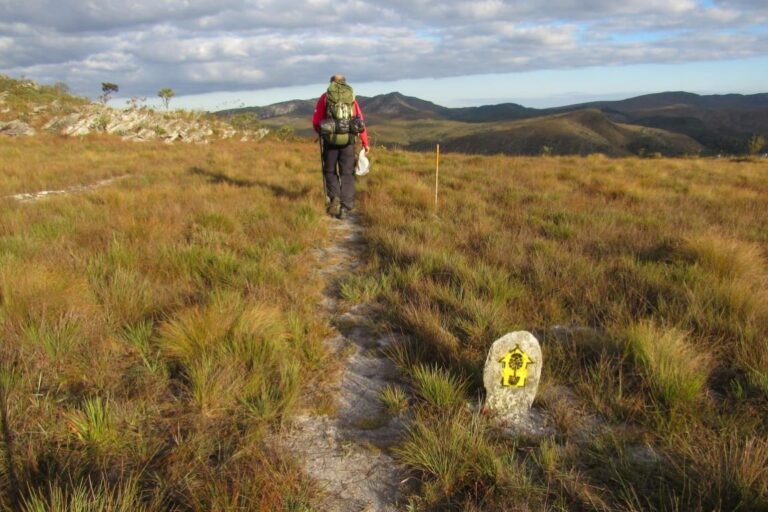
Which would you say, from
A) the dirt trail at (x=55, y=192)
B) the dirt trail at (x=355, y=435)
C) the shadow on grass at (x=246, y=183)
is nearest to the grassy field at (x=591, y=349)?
the dirt trail at (x=355, y=435)

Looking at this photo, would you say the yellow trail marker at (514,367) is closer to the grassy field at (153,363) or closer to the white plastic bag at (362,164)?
the grassy field at (153,363)

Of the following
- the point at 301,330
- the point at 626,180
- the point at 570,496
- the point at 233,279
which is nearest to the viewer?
the point at 570,496

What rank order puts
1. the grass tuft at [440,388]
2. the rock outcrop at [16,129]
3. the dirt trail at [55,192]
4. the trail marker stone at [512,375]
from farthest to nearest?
the rock outcrop at [16,129]
the dirt trail at [55,192]
the grass tuft at [440,388]
the trail marker stone at [512,375]

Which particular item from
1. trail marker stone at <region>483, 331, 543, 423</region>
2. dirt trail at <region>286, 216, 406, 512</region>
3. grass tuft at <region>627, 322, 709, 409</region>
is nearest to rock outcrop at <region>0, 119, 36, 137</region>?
dirt trail at <region>286, 216, 406, 512</region>

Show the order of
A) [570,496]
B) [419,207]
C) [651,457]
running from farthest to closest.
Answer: [419,207]
[651,457]
[570,496]

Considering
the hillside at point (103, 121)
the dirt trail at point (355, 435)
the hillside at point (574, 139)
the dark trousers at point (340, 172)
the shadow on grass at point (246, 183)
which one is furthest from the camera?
the hillside at point (574, 139)

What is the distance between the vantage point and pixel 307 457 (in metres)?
2.31

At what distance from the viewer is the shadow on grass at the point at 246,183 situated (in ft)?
30.3

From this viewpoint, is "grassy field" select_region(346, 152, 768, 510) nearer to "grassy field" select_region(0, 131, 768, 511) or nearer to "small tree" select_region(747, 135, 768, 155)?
"grassy field" select_region(0, 131, 768, 511)

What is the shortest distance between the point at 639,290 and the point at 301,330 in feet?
10.3

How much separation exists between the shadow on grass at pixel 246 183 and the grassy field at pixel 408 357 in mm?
2619

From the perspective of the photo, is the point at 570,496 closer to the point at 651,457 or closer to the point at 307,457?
the point at 651,457

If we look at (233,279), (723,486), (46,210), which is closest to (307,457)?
(723,486)

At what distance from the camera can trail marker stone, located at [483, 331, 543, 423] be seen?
2.47 m
